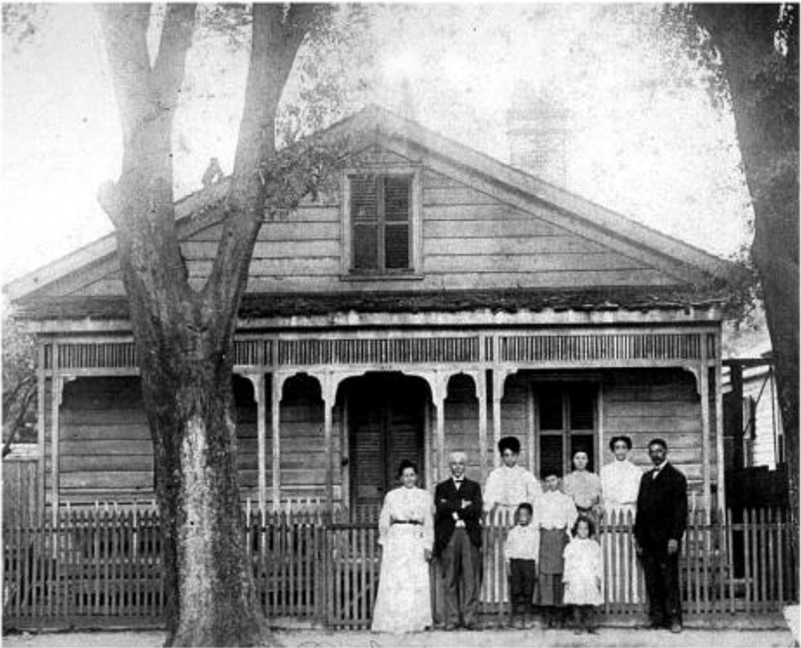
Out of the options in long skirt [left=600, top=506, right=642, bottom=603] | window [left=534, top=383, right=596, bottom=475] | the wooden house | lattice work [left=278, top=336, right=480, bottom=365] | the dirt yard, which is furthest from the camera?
window [left=534, top=383, right=596, bottom=475]

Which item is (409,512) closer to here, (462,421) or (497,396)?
(497,396)

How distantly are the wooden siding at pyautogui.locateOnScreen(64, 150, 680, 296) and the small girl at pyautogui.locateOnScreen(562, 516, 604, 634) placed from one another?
5.29m

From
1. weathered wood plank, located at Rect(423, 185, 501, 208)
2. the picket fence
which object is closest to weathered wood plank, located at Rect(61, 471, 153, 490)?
the picket fence

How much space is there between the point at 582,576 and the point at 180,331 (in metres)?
5.13

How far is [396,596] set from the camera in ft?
45.4

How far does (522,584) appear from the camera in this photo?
555 inches

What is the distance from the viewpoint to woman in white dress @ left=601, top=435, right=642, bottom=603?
14.2m

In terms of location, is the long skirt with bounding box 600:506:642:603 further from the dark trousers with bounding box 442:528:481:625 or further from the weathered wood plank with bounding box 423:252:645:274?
the weathered wood plank with bounding box 423:252:645:274

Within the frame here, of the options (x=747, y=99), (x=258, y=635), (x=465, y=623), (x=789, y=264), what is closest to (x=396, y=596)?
(x=465, y=623)

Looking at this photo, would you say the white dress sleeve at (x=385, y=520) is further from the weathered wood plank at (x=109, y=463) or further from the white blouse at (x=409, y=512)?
the weathered wood plank at (x=109, y=463)

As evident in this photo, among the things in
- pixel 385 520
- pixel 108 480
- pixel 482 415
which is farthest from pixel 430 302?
pixel 108 480

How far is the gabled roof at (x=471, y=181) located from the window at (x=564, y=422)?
2.22m

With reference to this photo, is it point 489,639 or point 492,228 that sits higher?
point 492,228

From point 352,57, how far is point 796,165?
5266mm
